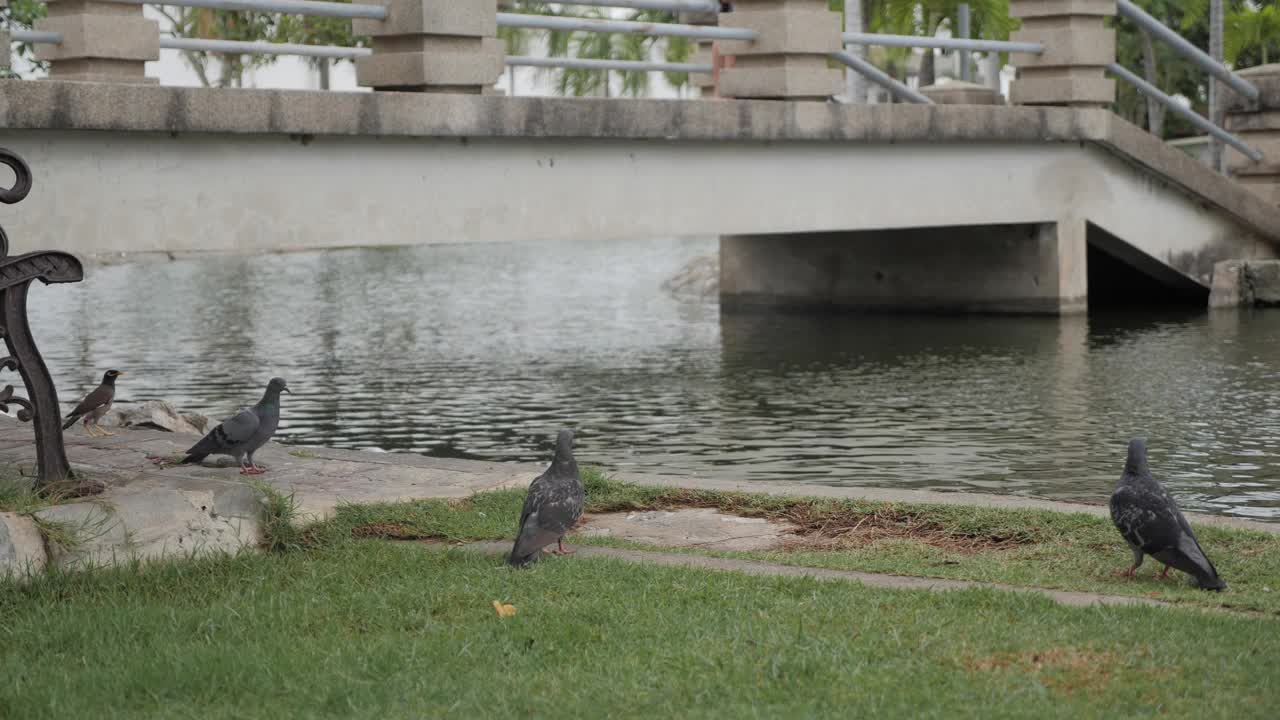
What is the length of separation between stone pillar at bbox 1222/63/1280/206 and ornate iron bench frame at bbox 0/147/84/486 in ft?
62.4

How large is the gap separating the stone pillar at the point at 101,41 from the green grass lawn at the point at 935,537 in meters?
6.04

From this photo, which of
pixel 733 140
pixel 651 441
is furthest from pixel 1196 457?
pixel 733 140

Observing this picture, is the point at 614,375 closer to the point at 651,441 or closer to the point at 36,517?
the point at 651,441

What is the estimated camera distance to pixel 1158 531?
22.5ft

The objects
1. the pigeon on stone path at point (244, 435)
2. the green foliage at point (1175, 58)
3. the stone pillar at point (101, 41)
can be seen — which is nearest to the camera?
the pigeon on stone path at point (244, 435)

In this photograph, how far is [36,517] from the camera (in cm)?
683

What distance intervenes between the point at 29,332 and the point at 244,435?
2262 millimetres

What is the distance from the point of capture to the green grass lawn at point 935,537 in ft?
23.1

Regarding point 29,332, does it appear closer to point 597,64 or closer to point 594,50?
point 597,64

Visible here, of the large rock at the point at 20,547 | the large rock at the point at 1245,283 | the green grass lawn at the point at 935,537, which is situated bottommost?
the green grass lawn at the point at 935,537

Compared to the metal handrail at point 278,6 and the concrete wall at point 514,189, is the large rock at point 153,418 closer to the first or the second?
the concrete wall at point 514,189

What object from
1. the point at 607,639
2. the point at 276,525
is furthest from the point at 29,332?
the point at 607,639

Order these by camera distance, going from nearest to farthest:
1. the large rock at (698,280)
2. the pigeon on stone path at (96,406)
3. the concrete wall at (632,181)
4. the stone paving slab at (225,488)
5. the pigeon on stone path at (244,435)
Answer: the stone paving slab at (225,488)
the pigeon on stone path at (244,435)
the pigeon on stone path at (96,406)
the concrete wall at (632,181)
the large rock at (698,280)

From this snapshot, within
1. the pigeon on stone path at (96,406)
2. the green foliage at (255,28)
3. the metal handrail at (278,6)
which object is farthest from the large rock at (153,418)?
the green foliage at (255,28)
